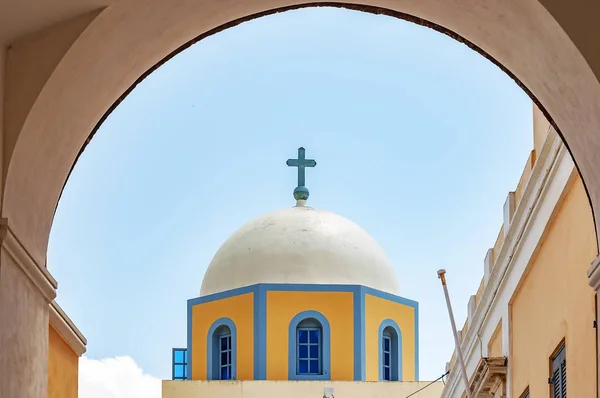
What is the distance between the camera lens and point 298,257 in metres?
31.2

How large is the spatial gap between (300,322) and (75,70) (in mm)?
23847

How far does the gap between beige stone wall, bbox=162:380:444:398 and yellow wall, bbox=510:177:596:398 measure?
15.1 metres

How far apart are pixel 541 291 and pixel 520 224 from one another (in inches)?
38.8

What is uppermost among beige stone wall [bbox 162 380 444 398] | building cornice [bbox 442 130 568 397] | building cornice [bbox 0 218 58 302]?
beige stone wall [bbox 162 380 444 398]

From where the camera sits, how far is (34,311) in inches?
294

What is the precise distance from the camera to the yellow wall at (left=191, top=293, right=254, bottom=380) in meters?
30.6

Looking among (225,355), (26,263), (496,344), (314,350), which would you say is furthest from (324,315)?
(26,263)

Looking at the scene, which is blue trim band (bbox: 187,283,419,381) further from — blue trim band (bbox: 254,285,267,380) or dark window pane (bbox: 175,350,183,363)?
dark window pane (bbox: 175,350,183,363)

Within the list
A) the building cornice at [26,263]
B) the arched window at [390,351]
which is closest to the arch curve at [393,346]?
the arched window at [390,351]

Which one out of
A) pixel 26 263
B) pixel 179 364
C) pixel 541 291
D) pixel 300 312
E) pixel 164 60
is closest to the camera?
pixel 26 263

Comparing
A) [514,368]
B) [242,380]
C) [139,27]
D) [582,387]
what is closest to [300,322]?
[242,380]

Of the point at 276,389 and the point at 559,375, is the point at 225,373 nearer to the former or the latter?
the point at 276,389

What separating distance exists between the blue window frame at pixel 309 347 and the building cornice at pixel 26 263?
76.3 feet

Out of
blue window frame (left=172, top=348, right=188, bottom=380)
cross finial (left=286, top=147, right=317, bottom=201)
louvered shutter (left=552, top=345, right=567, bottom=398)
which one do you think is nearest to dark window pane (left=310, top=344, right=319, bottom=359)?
blue window frame (left=172, top=348, right=188, bottom=380)
